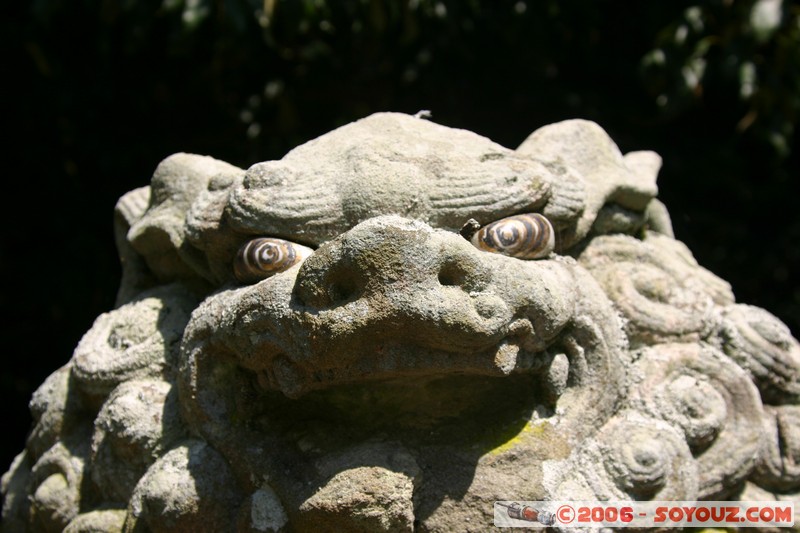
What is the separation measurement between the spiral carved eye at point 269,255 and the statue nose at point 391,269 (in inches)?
5.7

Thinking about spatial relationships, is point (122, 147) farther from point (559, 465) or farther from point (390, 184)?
point (559, 465)

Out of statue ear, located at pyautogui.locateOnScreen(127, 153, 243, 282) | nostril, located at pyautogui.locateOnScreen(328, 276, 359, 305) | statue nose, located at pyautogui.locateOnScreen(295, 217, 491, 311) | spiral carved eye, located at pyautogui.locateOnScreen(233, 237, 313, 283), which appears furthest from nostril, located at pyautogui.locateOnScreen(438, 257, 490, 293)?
statue ear, located at pyautogui.locateOnScreen(127, 153, 243, 282)

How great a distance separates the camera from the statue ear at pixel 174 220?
1730mm

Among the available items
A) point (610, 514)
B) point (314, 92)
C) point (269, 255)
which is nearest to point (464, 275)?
point (269, 255)

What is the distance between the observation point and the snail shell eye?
4.86 feet

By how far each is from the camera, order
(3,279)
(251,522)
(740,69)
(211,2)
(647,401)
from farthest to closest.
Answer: (3,279)
(740,69)
(211,2)
(647,401)
(251,522)

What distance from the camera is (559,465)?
1.50m

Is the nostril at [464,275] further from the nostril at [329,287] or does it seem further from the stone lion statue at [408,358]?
the nostril at [329,287]

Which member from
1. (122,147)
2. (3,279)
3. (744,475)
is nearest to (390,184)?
(744,475)

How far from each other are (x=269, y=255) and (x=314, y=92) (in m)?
2.07

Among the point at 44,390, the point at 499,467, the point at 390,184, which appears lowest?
the point at 499,467

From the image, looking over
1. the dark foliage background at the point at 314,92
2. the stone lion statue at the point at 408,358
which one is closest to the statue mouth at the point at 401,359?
the stone lion statue at the point at 408,358

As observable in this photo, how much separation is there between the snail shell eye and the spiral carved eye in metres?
0.26

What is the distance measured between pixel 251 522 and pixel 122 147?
1997 mm
